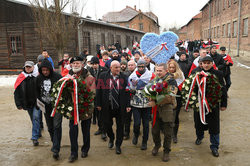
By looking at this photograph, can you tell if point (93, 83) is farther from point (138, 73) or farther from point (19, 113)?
point (19, 113)

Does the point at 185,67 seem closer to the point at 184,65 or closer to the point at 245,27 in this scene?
the point at 184,65

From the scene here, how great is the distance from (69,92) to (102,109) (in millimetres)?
867

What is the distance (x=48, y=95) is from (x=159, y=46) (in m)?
3.28

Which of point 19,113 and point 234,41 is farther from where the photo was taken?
point 234,41

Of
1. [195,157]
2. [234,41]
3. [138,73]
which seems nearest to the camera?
[195,157]

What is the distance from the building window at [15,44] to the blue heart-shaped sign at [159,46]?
44.5 feet

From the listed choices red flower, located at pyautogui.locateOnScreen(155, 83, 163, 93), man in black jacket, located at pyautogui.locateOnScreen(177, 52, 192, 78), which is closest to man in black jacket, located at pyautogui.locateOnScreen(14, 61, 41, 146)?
red flower, located at pyautogui.locateOnScreen(155, 83, 163, 93)

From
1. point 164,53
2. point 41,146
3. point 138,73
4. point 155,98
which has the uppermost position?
point 164,53

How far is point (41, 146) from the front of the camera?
495 centimetres

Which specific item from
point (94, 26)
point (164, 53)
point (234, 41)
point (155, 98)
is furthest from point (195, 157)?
point (234, 41)

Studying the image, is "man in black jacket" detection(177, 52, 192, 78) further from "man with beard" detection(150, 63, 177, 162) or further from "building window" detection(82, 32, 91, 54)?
"building window" detection(82, 32, 91, 54)

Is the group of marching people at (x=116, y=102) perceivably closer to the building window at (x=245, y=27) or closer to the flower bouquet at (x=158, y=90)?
the flower bouquet at (x=158, y=90)

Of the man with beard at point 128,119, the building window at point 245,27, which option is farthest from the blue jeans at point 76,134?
the building window at point 245,27

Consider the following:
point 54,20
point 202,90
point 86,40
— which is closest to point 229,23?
point 86,40
